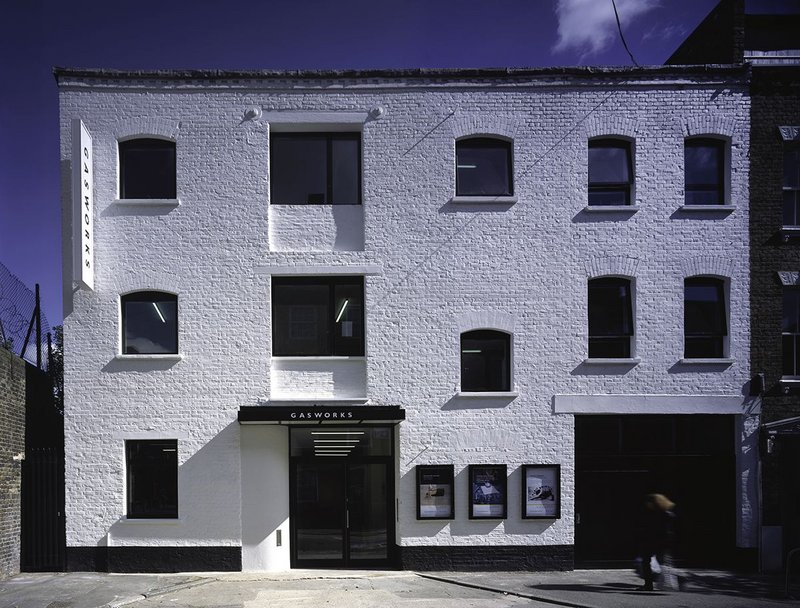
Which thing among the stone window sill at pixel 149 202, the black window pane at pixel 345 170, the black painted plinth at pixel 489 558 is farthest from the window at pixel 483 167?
the black painted plinth at pixel 489 558

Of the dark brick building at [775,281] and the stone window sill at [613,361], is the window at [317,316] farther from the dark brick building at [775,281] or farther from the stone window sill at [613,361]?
the dark brick building at [775,281]

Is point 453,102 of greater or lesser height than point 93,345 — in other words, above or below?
above

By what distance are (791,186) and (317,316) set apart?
36.0 feet

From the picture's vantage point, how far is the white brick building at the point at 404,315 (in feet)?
43.7

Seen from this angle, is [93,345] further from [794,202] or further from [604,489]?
[794,202]

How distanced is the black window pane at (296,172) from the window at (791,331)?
1051 cm

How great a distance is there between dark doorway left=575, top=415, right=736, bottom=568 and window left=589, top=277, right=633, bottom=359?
1496 millimetres

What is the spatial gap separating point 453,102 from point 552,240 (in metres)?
3.74

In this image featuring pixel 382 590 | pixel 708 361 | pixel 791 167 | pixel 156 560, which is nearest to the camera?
pixel 382 590

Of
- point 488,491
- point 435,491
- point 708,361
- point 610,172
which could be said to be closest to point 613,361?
point 708,361

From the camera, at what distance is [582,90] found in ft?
45.9

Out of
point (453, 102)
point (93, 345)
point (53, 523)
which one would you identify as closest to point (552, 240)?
point (453, 102)

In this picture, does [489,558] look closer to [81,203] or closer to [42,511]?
[42,511]

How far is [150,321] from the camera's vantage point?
1366 centimetres
